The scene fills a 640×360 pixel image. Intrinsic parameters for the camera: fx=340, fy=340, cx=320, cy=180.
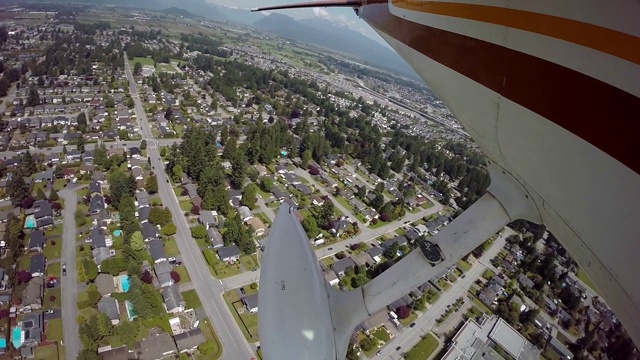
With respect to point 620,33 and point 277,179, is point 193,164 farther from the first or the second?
point 620,33

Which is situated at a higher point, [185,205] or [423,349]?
[423,349]

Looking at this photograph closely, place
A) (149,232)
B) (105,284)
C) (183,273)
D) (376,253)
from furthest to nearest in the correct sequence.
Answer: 1. (376,253)
2. (149,232)
3. (183,273)
4. (105,284)

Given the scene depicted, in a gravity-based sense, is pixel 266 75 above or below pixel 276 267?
below

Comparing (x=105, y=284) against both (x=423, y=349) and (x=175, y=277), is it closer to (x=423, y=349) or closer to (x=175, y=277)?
(x=175, y=277)

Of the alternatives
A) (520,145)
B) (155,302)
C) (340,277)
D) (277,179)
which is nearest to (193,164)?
(277,179)

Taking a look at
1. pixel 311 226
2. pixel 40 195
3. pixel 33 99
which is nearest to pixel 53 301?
pixel 40 195

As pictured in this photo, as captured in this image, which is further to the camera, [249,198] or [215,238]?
[249,198]

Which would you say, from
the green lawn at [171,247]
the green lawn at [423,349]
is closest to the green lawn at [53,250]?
the green lawn at [171,247]
